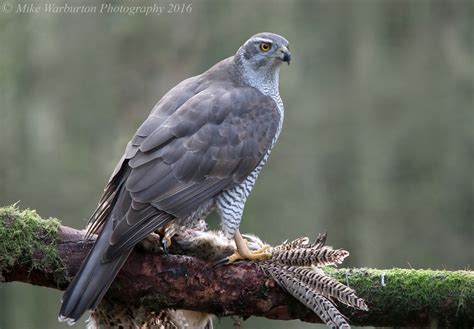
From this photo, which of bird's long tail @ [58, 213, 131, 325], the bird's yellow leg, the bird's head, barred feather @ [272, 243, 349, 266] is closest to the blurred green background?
the bird's head

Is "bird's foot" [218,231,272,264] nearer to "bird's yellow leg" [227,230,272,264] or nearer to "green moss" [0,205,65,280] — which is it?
"bird's yellow leg" [227,230,272,264]

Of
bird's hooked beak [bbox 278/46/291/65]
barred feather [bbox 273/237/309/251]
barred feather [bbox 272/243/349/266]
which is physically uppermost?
bird's hooked beak [bbox 278/46/291/65]

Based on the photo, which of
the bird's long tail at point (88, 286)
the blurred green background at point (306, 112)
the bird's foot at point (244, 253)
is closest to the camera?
the bird's long tail at point (88, 286)

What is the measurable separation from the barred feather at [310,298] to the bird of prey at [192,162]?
0.87 ft

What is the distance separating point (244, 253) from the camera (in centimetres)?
457

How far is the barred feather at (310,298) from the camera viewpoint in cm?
406

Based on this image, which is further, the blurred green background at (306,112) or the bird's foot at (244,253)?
the blurred green background at (306,112)

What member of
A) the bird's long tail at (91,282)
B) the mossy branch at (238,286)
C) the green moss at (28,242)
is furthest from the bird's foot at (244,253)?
the green moss at (28,242)

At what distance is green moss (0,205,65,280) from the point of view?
3965mm

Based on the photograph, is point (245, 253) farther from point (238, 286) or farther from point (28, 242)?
point (28, 242)

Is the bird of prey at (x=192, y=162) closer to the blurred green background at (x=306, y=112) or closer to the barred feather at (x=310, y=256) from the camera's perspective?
the barred feather at (x=310, y=256)

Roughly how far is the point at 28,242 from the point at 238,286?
3.29 ft

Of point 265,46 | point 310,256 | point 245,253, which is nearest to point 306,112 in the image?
point 265,46

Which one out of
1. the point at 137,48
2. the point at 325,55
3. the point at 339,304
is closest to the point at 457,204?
the point at 325,55
